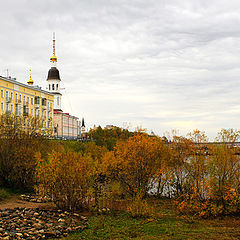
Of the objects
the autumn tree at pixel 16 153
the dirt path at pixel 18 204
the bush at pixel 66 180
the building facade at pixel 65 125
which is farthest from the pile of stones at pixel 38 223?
the building facade at pixel 65 125

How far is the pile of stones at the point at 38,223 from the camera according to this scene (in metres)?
10.8

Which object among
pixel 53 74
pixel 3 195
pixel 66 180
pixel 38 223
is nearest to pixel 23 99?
pixel 53 74

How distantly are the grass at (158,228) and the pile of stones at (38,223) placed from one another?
1.68 feet

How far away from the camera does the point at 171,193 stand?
65.9ft

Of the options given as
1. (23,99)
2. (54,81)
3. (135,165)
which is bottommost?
(135,165)

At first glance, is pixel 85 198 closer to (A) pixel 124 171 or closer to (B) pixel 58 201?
(B) pixel 58 201

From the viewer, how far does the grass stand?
11000 millimetres

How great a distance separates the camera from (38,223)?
11.9m

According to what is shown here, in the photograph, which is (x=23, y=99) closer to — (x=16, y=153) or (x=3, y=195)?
(x=16, y=153)

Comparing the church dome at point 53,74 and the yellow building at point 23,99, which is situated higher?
the church dome at point 53,74

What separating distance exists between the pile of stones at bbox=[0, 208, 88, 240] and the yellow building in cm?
2681

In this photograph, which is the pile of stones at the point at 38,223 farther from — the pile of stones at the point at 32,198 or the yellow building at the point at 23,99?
the yellow building at the point at 23,99

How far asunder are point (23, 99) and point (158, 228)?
47110 millimetres

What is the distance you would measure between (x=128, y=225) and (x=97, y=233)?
5.71ft
